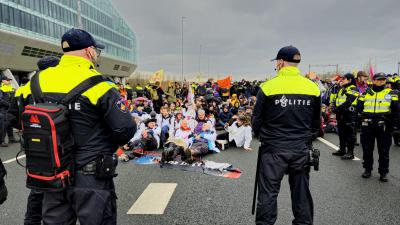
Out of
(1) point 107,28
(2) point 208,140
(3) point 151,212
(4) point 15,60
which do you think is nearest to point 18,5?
(4) point 15,60

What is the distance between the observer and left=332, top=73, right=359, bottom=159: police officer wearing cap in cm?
780

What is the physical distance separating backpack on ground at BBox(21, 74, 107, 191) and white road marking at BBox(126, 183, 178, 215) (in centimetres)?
243

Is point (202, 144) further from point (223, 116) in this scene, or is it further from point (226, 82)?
point (226, 82)

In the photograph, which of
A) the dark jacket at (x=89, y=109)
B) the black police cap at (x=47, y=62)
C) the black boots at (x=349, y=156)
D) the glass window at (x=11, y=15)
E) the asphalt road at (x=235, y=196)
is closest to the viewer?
the dark jacket at (x=89, y=109)

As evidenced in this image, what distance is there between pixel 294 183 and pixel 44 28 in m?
51.6

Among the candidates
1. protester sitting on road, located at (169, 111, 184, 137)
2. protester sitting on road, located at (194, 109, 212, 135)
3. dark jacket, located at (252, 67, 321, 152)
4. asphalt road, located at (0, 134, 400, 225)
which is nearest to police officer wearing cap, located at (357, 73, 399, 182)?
asphalt road, located at (0, 134, 400, 225)

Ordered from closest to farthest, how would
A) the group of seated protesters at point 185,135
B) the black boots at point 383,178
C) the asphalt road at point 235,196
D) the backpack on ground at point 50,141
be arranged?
the backpack on ground at point 50,141 → the asphalt road at point 235,196 → the black boots at point 383,178 → the group of seated protesters at point 185,135

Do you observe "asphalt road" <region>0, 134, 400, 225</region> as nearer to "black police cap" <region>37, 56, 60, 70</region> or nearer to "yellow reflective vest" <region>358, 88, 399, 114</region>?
"yellow reflective vest" <region>358, 88, 399, 114</region>

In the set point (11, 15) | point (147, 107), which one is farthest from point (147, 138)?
point (11, 15)

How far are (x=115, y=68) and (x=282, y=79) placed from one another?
7610 cm

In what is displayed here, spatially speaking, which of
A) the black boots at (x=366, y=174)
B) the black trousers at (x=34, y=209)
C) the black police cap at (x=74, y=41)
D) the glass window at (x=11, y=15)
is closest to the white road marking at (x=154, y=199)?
the black trousers at (x=34, y=209)

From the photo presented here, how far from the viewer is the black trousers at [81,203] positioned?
2.44 m

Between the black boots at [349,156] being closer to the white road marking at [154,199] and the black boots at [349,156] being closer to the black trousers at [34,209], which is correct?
the white road marking at [154,199]

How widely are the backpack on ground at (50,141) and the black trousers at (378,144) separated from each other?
5625 mm
